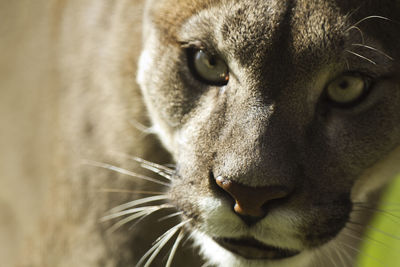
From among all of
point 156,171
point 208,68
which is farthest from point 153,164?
point 208,68

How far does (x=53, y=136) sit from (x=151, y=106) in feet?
2.20

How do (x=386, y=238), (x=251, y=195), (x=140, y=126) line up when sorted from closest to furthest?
(x=251, y=195) → (x=140, y=126) → (x=386, y=238)

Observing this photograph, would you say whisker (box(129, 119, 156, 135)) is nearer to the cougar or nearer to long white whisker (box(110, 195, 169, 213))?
the cougar

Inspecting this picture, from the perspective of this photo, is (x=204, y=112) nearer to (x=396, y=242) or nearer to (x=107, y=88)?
(x=107, y=88)

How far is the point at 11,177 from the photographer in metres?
3.28

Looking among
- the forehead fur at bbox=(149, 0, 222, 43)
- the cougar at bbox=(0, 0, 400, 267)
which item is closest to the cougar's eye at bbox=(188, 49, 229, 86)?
the cougar at bbox=(0, 0, 400, 267)

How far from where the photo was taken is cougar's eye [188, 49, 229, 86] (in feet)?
6.79

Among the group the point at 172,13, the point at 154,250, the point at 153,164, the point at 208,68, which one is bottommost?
the point at 154,250

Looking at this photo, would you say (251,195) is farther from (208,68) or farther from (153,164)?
(153,164)

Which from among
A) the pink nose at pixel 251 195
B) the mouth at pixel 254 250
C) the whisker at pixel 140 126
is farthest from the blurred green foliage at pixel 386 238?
the whisker at pixel 140 126

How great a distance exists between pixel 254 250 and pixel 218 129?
1.20 ft

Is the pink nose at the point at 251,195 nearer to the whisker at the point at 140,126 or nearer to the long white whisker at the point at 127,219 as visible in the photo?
the long white whisker at the point at 127,219

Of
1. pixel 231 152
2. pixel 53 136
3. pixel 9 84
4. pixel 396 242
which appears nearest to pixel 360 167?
pixel 231 152

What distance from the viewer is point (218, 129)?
6.45ft
